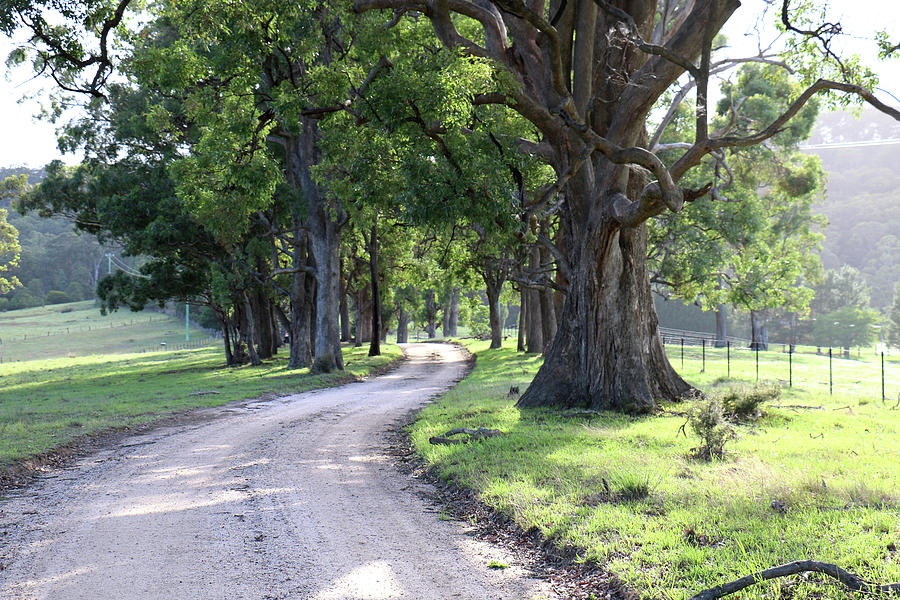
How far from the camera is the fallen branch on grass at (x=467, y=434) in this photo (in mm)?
10164

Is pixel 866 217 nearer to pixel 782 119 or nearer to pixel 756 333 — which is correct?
pixel 756 333

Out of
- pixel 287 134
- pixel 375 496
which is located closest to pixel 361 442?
pixel 375 496

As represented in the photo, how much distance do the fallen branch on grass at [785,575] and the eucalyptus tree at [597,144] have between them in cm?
790

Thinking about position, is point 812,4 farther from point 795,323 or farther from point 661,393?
point 795,323

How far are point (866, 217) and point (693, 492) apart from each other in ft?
568

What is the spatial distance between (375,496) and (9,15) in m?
9.45

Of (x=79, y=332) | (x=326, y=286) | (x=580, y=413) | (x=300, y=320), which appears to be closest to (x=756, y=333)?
(x=300, y=320)

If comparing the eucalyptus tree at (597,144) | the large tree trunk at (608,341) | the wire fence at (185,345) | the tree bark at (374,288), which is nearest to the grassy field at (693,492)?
the large tree trunk at (608,341)

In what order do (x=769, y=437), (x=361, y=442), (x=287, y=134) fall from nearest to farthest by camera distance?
(x=769, y=437) → (x=361, y=442) → (x=287, y=134)

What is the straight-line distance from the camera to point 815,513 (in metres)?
5.57

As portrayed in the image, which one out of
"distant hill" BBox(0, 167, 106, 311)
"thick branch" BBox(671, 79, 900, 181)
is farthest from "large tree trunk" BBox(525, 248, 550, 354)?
"distant hill" BBox(0, 167, 106, 311)

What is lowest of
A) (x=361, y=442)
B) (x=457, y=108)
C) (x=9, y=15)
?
(x=361, y=442)

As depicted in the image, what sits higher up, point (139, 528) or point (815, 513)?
point (815, 513)

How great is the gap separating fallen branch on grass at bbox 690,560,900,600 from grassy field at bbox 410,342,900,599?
0.09m
